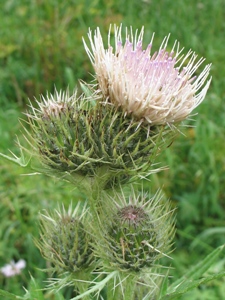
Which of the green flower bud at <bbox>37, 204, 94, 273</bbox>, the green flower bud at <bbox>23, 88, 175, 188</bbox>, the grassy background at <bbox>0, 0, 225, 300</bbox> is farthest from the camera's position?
the grassy background at <bbox>0, 0, 225, 300</bbox>

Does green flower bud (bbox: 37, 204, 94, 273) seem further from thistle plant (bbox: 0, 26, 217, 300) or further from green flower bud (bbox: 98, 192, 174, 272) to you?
green flower bud (bbox: 98, 192, 174, 272)

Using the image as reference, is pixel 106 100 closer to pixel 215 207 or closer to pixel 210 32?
pixel 215 207

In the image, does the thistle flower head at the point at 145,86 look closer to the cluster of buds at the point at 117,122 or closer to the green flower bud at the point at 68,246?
the cluster of buds at the point at 117,122

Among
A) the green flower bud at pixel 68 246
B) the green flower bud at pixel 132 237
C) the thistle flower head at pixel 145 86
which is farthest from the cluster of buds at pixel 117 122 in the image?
the green flower bud at pixel 68 246

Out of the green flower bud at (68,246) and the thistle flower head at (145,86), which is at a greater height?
the thistle flower head at (145,86)

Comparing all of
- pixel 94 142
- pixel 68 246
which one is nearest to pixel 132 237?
pixel 68 246

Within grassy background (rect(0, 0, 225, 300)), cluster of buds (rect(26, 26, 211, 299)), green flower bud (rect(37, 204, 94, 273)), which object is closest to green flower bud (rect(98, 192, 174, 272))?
cluster of buds (rect(26, 26, 211, 299))
